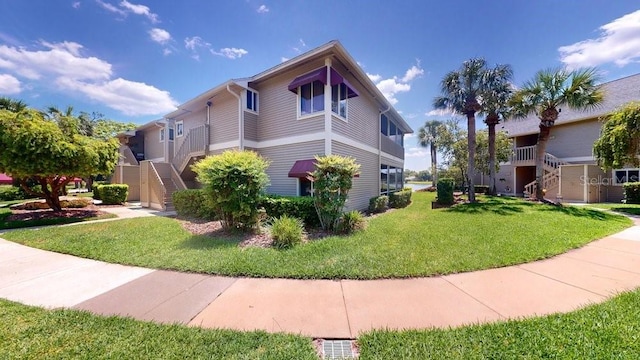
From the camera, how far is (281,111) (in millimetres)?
11188

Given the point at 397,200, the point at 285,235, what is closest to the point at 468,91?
the point at 397,200

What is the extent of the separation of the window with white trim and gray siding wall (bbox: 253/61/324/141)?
22475 mm

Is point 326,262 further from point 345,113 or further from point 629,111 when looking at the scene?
point 629,111

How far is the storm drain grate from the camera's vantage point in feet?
8.32

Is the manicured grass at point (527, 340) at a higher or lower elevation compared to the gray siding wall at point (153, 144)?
lower

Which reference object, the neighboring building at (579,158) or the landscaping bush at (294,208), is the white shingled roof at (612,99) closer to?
the neighboring building at (579,158)

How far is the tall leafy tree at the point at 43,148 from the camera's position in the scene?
8.60 m

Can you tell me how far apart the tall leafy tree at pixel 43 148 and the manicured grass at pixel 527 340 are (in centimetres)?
1311

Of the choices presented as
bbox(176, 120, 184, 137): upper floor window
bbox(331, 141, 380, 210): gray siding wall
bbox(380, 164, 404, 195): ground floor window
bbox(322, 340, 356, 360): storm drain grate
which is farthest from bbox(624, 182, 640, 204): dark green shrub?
bbox(176, 120, 184, 137): upper floor window

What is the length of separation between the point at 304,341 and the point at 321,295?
1120 millimetres

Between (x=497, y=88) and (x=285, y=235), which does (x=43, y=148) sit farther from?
(x=497, y=88)

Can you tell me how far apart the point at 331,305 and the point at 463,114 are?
1626 centimetres

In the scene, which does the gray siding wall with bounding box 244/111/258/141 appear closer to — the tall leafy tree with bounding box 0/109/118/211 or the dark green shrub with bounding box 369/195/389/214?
the tall leafy tree with bounding box 0/109/118/211

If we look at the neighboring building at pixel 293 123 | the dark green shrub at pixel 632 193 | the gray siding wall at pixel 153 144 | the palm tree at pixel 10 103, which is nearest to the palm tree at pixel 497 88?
the neighboring building at pixel 293 123
